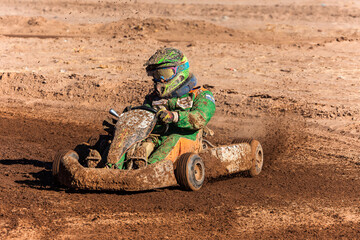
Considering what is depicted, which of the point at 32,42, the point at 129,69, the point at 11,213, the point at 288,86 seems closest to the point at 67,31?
the point at 32,42

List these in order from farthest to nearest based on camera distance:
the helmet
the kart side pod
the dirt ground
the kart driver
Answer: the helmet
the kart driver
the kart side pod
the dirt ground

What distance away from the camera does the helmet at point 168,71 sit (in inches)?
299

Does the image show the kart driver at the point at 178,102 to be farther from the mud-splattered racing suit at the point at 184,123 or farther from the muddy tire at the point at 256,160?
the muddy tire at the point at 256,160

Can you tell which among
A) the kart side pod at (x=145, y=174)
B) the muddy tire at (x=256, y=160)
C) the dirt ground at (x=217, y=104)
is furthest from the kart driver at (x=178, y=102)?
the muddy tire at (x=256, y=160)

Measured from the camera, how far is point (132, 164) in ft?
22.7

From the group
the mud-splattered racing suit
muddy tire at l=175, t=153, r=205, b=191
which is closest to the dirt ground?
muddy tire at l=175, t=153, r=205, b=191

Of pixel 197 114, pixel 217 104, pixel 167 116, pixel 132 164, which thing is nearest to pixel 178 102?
pixel 197 114

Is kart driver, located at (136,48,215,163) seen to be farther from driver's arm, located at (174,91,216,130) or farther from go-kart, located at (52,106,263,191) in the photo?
go-kart, located at (52,106,263,191)

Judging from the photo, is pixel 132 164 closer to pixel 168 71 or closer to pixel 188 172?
pixel 188 172

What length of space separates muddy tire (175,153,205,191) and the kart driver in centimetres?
37

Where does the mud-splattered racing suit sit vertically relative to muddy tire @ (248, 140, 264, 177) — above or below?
above

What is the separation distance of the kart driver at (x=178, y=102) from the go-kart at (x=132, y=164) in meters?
0.13

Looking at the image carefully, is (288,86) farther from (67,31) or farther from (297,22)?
(67,31)

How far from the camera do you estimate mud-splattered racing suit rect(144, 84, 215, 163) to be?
7230 millimetres
